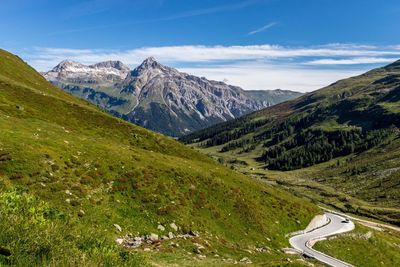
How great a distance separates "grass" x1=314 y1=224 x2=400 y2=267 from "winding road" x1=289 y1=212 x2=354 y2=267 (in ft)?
6.15

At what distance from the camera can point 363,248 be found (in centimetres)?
6688

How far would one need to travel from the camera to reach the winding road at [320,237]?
5509 centimetres

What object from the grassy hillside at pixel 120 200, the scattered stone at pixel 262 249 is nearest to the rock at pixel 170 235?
the grassy hillside at pixel 120 200

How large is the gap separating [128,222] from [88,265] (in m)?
26.2

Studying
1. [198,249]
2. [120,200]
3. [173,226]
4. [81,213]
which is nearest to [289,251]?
[198,249]

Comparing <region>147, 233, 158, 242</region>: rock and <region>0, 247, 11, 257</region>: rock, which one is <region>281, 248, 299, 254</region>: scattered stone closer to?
<region>147, 233, 158, 242</region>: rock

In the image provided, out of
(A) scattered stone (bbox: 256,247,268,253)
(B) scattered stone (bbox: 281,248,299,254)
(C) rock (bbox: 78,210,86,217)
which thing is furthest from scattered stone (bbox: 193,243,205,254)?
(B) scattered stone (bbox: 281,248,299,254)

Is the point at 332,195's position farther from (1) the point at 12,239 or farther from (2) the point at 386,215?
(1) the point at 12,239

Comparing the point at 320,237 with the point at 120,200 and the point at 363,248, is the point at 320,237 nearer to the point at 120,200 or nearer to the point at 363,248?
the point at 363,248

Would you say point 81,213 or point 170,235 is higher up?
point 81,213

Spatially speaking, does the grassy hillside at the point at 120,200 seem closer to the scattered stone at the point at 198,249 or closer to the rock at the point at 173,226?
the scattered stone at the point at 198,249

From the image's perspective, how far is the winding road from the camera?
55.1 meters

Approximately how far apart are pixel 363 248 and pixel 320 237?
820 cm

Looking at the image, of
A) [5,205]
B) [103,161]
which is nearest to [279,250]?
[103,161]
